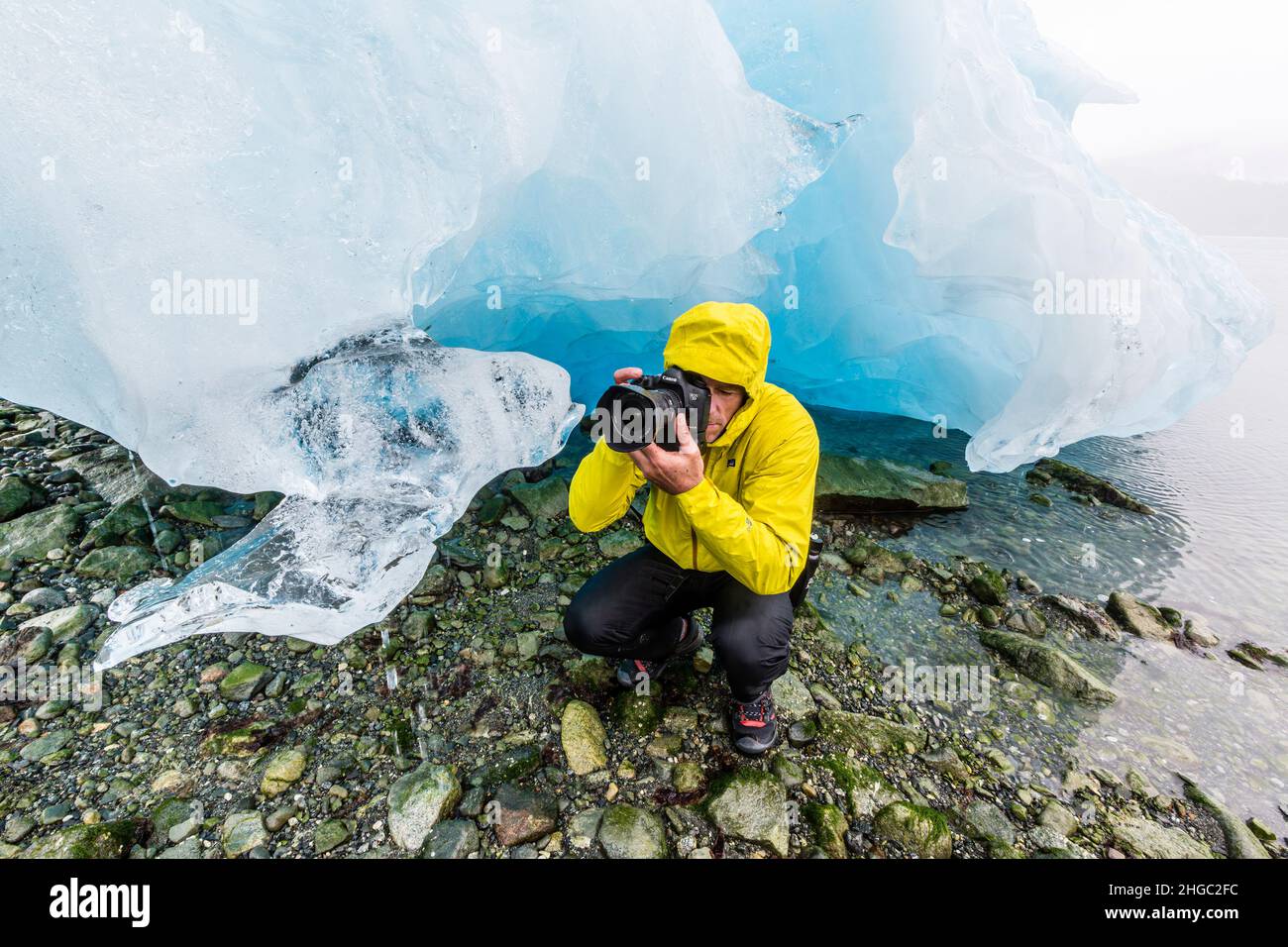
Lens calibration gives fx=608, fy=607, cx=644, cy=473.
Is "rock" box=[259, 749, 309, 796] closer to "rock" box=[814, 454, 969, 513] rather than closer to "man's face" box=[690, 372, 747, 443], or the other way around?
"man's face" box=[690, 372, 747, 443]

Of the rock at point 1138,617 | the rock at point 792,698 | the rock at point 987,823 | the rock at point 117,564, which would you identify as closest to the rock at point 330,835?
the rock at point 792,698

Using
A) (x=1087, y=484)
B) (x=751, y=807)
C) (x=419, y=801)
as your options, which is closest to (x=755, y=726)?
(x=751, y=807)

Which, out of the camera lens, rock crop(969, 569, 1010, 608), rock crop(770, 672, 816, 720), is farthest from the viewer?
rock crop(969, 569, 1010, 608)

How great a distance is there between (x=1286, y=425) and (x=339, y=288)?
8807mm

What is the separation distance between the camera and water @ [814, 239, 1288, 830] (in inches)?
92.9

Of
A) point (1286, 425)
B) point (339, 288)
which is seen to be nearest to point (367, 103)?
point (339, 288)

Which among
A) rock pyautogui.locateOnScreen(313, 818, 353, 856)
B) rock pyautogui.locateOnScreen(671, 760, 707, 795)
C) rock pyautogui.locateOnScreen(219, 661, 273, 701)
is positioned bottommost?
rock pyautogui.locateOnScreen(219, 661, 273, 701)

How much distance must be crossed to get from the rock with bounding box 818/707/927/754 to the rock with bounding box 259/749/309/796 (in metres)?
1.85

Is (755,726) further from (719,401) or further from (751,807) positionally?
(719,401)

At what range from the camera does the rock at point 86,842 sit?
176cm

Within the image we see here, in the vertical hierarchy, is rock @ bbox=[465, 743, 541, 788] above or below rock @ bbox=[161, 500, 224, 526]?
above

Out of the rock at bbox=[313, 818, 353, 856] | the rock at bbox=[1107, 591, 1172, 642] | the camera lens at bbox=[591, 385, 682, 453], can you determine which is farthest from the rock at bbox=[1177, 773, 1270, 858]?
Answer: the rock at bbox=[313, 818, 353, 856]

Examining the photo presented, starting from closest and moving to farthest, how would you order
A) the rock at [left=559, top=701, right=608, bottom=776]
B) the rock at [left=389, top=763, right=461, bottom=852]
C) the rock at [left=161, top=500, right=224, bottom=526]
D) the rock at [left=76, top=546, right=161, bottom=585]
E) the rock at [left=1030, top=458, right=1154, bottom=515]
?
the rock at [left=389, top=763, right=461, bottom=852] < the rock at [left=559, top=701, right=608, bottom=776] < the rock at [left=76, top=546, right=161, bottom=585] < the rock at [left=161, top=500, right=224, bottom=526] < the rock at [left=1030, top=458, right=1154, bottom=515]

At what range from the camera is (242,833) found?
1.88 meters
